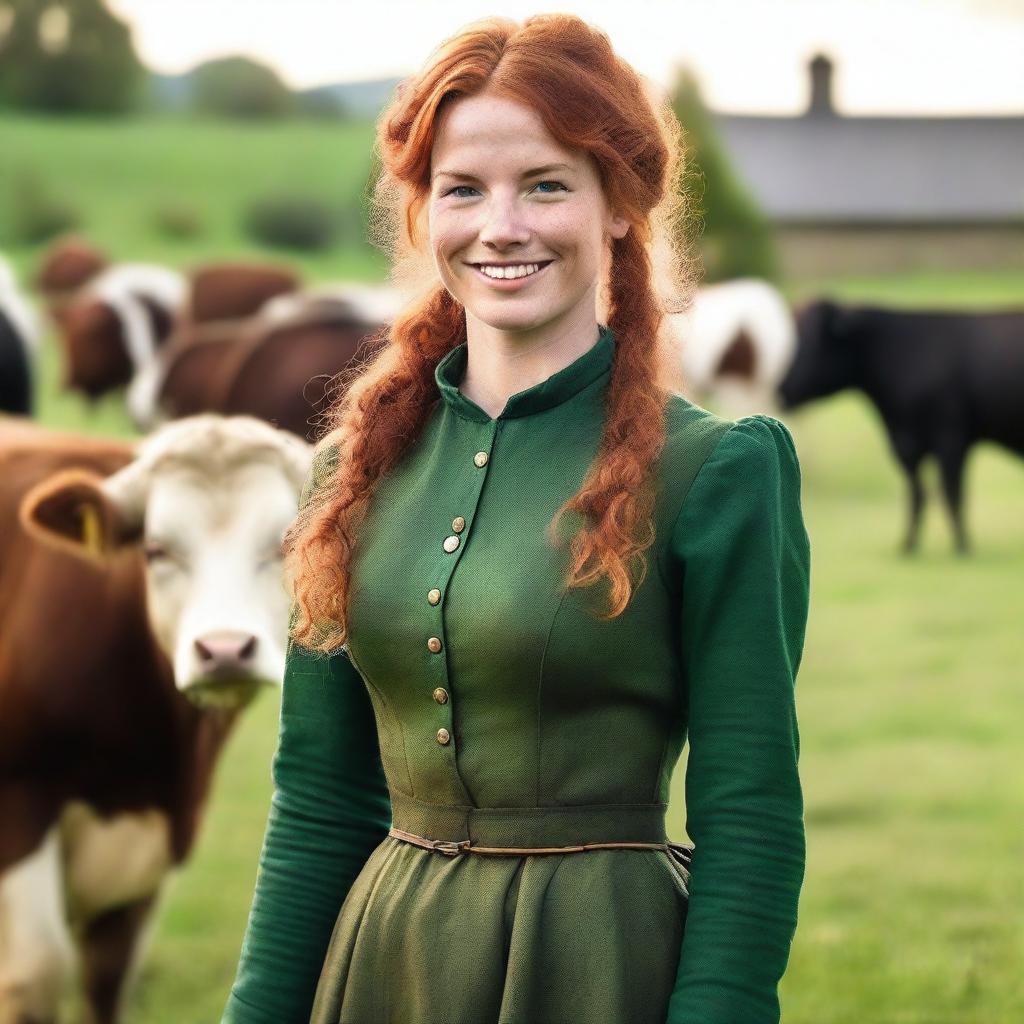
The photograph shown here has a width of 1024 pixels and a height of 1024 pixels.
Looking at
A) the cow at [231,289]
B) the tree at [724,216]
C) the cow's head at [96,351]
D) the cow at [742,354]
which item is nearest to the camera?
the cow's head at [96,351]

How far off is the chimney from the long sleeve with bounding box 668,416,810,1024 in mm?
55498

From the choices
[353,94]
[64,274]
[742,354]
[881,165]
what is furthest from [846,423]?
[353,94]

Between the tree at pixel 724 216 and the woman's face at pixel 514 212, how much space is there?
2512 centimetres

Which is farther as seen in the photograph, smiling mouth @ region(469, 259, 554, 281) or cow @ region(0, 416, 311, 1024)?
cow @ region(0, 416, 311, 1024)

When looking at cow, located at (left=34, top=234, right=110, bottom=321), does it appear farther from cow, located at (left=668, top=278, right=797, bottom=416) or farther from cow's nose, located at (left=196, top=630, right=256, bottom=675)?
cow's nose, located at (left=196, top=630, right=256, bottom=675)

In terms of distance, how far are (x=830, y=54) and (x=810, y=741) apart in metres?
58.1

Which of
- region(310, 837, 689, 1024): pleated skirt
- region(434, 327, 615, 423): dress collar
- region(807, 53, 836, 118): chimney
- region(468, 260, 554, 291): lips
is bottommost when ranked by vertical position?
region(807, 53, 836, 118): chimney

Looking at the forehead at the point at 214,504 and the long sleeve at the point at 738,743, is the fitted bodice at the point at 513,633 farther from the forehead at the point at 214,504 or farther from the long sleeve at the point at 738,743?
the forehead at the point at 214,504

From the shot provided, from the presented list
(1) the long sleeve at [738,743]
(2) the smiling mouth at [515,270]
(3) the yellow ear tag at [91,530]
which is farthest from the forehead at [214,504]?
(1) the long sleeve at [738,743]

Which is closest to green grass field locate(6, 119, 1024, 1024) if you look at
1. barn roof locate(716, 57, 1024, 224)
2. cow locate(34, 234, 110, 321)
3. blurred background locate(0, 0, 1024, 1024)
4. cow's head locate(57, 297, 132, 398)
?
blurred background locate(0, 0, 1024, 1024)

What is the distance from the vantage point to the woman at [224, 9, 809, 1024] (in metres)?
1.68

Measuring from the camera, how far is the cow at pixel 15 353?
324 inches

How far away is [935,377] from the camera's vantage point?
46.0 ft

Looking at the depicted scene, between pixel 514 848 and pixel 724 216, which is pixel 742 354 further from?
pixel 514 848
